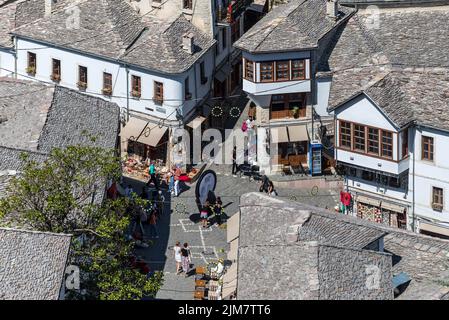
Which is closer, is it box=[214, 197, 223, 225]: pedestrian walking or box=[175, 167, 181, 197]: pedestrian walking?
box=[214, 197, 223, 225]: pedestrian walking

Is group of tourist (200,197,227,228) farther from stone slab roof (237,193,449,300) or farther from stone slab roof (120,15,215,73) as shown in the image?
stone slab roof (237,193,449,300)

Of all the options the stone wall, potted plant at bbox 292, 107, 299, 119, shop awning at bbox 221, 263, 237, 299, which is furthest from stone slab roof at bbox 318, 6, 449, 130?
the stone wall

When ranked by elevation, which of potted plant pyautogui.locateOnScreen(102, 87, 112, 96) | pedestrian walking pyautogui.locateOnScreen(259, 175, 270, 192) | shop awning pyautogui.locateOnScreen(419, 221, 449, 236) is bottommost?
shop awning pyautogui.locateOnScreen(419, 221, 449, 236)

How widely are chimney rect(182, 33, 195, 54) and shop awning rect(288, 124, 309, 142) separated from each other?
9142mm

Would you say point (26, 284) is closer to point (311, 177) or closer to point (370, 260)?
point (370, 260)

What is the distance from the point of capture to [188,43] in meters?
121

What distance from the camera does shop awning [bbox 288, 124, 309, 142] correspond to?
397 feet

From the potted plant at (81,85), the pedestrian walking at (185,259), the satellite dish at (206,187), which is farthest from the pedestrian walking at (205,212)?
the potted plant at (81,85)

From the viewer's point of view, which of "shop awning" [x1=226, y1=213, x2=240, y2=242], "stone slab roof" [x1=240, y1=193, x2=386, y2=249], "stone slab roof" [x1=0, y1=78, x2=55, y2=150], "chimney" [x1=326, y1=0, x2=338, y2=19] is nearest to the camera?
"stone slab roof" [x1=240, y1=193, x2=386, y2=249]

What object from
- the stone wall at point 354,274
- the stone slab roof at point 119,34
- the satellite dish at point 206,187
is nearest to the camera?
the stone wall at point 354,274

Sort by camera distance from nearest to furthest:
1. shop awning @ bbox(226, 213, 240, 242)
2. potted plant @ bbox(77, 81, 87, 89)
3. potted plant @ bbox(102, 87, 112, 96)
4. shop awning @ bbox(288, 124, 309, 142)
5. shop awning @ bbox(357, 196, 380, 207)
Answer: shop awning @ bbox(226, 213, 240, 242)
shop awning @ bbox(357, 196, 380, 207)
shop awning @ bbox(288, 124, 309, 142)
potted plant @ bbox(102, 87, 112, 96)
potted plant @ bbox(77, 81, 87, 89)

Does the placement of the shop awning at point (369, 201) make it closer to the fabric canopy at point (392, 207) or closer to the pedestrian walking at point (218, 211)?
the fabric canopy at point (392, 207)

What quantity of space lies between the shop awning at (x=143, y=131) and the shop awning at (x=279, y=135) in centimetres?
775

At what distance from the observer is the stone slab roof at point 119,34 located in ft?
395
